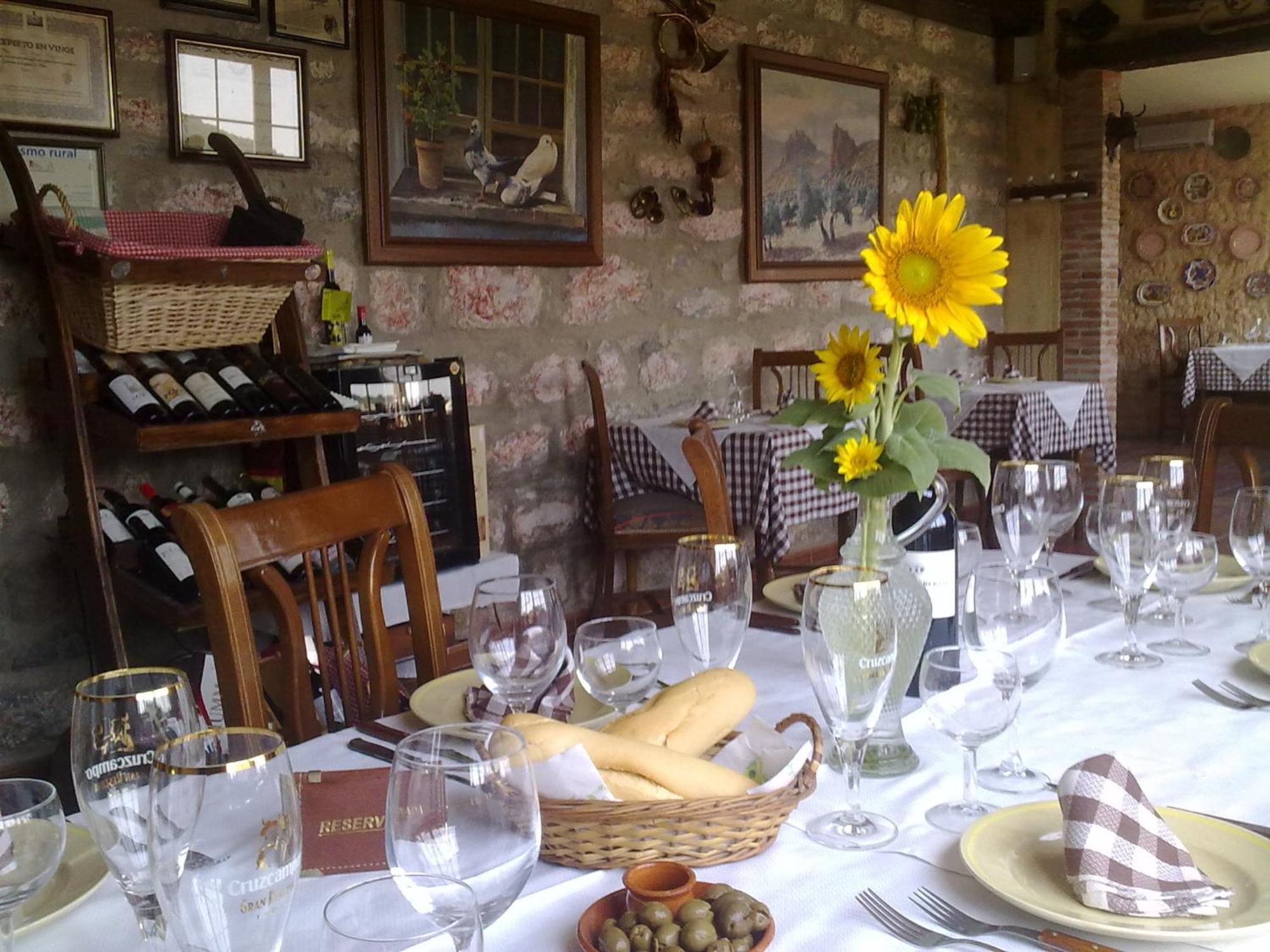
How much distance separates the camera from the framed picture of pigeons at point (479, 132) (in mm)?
3449

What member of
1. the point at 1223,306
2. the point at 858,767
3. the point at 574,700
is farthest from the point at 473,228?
the point at 1223,306

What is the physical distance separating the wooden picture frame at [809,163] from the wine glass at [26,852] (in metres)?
4.32

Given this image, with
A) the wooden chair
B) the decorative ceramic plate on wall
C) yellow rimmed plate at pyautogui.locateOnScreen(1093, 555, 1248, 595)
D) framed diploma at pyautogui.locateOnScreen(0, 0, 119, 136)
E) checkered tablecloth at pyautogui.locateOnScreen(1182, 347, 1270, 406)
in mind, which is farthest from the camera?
the decorative ceramic plate on wall

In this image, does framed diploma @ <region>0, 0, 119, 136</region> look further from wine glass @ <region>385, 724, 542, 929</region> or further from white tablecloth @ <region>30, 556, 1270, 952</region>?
wine glass @ <region>385, 724, 542, 929</region>

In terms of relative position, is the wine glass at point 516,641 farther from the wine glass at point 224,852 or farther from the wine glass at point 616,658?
the wine glass at point 224,852

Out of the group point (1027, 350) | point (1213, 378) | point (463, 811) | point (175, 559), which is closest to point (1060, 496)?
point (463, 811)

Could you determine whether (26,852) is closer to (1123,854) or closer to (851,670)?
(851,670)

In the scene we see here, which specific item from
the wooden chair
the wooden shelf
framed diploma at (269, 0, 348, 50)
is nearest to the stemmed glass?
the wooden shelf

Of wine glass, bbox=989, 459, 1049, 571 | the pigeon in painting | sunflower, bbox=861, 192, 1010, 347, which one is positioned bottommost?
wine glass, bbox=989, 459, 1049, 571

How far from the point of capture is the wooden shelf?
2295 mm

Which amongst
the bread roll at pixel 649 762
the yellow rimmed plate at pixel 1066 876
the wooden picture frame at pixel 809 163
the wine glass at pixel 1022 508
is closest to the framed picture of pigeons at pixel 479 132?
the wooden picture frame at pixel 809 163

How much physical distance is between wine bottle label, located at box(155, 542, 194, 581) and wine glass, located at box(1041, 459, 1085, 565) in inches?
66.3

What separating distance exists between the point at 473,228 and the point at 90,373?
1.56 meters

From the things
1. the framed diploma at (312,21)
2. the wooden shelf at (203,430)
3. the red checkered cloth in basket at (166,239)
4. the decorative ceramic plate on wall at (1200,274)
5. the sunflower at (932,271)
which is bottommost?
the wooden shelf at (203,430)
